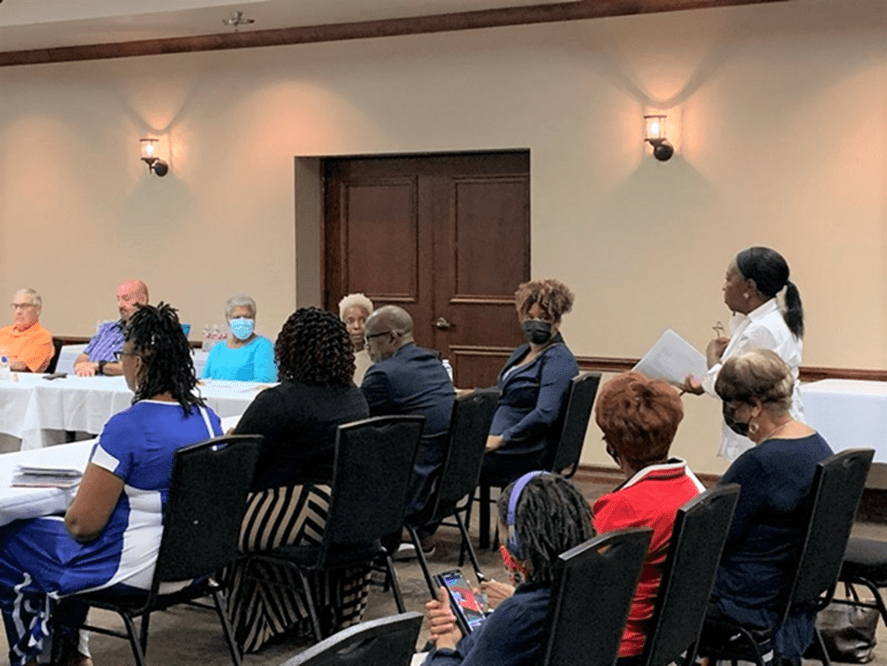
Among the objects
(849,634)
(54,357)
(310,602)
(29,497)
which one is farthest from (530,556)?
(54,357)

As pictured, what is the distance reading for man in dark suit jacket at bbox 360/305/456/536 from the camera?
504cm

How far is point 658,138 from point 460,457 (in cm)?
328

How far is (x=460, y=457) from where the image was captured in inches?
192

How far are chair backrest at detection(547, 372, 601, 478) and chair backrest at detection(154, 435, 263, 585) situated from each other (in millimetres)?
2101

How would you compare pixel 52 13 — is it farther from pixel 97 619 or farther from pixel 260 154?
pixel 97 619

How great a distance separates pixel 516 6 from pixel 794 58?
172cm

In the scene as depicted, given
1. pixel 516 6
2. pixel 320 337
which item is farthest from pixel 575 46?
pixel 320 337

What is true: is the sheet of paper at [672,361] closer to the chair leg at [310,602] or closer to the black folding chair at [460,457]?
the black folding chair at [460,457]

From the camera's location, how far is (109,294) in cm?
959

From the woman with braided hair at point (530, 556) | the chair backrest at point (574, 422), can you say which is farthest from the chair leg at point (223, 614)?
the chair backrest at point (574, 422)

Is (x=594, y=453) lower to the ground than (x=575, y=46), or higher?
lower

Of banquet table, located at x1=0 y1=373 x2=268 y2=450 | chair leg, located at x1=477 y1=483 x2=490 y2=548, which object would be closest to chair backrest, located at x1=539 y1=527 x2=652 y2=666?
chair leg, located at x1=477 y1=483 x2=490 y2=548

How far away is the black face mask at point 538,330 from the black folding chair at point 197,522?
213 centimetres

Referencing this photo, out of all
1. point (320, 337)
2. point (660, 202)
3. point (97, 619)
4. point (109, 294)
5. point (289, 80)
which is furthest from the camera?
point (109, 294)
